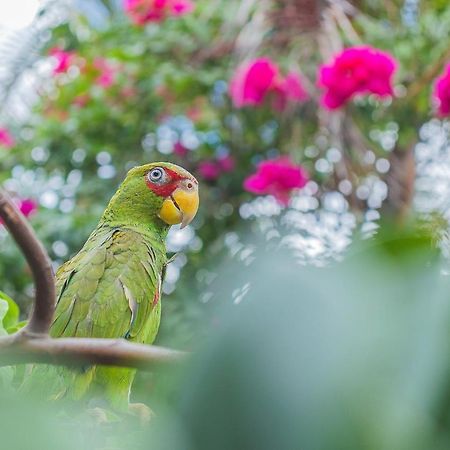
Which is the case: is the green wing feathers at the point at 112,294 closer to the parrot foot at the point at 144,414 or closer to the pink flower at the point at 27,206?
the parrot foot at the point at 144,414

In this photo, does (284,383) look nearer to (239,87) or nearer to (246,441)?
(246,441)

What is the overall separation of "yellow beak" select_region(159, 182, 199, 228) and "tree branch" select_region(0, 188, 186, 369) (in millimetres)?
328

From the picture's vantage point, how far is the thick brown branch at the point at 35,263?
0.89 ft

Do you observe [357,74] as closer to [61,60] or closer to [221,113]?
[221,113]

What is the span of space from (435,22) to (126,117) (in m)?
0.64

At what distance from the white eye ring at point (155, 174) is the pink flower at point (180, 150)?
871mm

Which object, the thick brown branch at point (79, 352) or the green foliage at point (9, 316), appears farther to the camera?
the green foliage at point (9, 316)

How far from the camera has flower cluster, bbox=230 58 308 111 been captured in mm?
1351

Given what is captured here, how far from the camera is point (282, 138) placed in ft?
5.12

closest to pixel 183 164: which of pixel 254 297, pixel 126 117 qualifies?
pixel 126 117

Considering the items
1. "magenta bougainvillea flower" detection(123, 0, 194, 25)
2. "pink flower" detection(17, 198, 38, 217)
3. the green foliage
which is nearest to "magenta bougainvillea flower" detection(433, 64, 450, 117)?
"magenta bougainvillea flower" detection(123, 0, 194, 25)

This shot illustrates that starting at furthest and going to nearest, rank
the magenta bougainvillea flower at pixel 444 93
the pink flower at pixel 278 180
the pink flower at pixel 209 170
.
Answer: the pink flower at pixel 209 170, the pink flower at pixel 278 180, the magenta bougainvillea flower at pixel 444 93

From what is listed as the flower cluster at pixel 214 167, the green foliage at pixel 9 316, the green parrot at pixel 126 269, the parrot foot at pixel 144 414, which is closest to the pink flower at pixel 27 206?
the flower cluster at pixel 214 167

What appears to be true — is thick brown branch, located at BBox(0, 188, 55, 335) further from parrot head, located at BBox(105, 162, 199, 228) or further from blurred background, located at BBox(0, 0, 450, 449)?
blurred background, located at BBox(0, 0, 450, 449)
